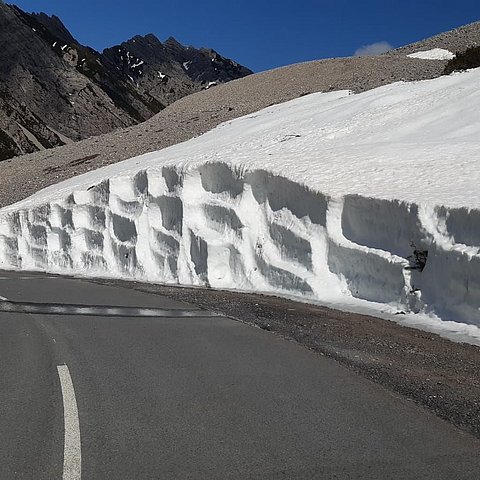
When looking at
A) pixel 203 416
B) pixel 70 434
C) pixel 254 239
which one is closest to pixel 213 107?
pixel 254 239

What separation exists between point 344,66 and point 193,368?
125 ft

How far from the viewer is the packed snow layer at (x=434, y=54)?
4150 centimetres

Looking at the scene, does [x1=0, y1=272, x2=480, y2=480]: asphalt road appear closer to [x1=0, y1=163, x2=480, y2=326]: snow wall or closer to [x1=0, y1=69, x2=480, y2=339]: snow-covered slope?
[x1=0, y1=163, x2=480, y2=326]: snow wall

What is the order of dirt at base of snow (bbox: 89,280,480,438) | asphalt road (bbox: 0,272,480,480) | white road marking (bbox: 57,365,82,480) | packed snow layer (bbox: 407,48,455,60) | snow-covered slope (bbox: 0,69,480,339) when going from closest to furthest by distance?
white road marking (bbox: 57,365,82,480) → asphalt road (bbox: 0,272,480,480) → dirt at base of snow (bbox: 89,280,480,438) → snow-covered slope (bbox: 0,69,480,339) → packed snow layer (bbox: 407,48,455,60)

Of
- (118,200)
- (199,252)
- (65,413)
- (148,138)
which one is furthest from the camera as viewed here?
(148,138)

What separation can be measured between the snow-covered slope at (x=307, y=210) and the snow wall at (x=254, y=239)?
4 centimetres

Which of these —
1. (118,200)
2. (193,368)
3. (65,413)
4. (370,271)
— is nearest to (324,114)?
(118,200)

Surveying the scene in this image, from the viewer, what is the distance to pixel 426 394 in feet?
21.1

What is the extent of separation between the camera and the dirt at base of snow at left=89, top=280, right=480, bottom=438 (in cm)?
634

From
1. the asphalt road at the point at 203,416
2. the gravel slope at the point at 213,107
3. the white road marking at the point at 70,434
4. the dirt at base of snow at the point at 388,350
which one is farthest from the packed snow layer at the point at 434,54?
the white road marking at the point at 70,434

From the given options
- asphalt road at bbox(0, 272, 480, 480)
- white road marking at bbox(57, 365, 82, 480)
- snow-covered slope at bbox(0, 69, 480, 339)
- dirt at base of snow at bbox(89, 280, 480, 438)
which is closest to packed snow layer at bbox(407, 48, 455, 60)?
snow-covered slope at bbox(0, 69, 480, 339)

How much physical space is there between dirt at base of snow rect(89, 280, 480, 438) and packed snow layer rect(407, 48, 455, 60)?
33.1 meters

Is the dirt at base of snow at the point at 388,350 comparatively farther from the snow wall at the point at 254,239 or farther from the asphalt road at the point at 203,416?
the snow wall at the point at 254,239

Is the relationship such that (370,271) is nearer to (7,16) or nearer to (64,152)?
(64,152)
